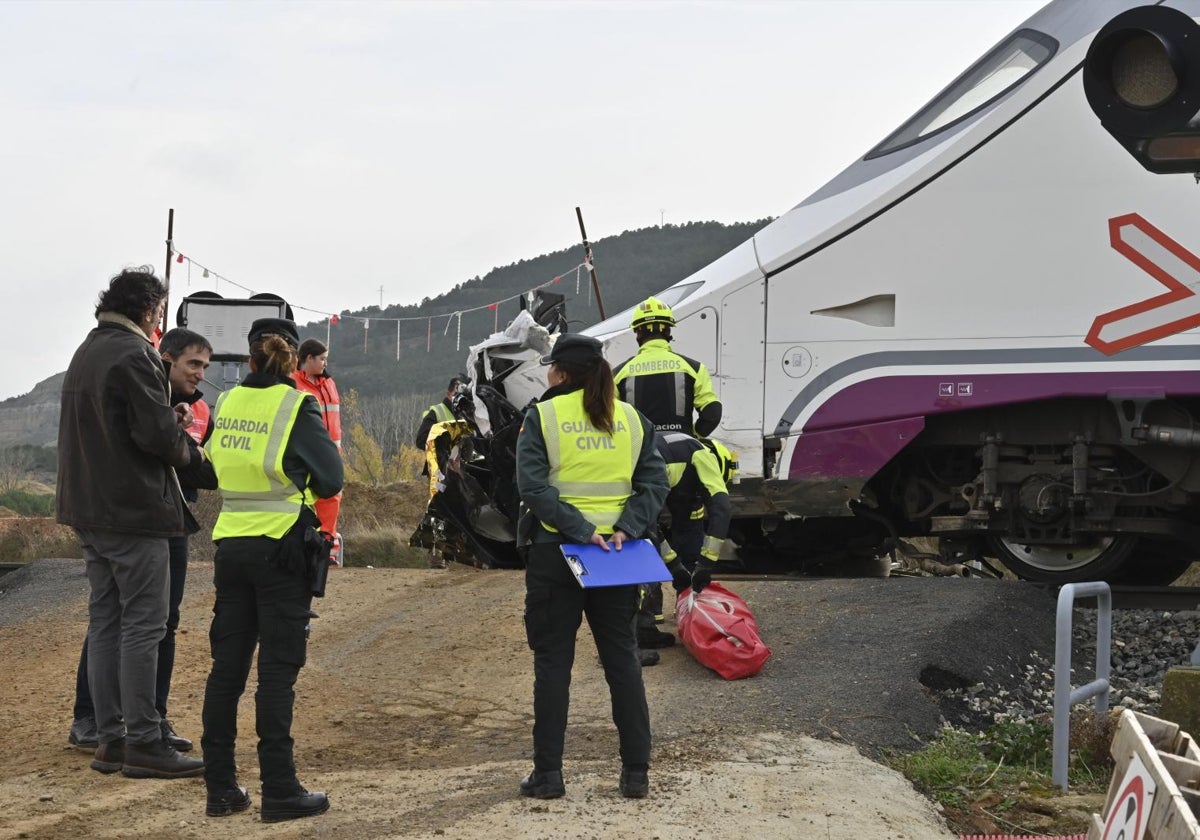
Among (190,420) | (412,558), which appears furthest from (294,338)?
(412,558)

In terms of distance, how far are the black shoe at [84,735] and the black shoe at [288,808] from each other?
148 cm

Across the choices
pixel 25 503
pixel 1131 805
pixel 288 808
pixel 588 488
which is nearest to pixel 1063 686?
pixel 588 488

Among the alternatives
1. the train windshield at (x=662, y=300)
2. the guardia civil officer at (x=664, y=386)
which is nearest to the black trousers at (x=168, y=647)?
the guardia civil officer at (x=664, y=386)

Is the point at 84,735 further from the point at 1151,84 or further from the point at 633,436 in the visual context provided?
the point at 1151,84

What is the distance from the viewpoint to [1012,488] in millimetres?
9836

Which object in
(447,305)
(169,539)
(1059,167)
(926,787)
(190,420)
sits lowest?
(926,787)

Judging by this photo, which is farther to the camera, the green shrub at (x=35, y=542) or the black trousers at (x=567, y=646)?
the green shrub at (x=35, y=542)

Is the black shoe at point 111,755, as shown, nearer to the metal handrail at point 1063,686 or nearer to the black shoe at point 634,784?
the black shoe at point 634,784

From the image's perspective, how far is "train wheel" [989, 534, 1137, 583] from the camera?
9.96 m

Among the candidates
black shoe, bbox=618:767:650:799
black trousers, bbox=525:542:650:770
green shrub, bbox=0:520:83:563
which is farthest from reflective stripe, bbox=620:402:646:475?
green shrub, bbox=0:520:83:563

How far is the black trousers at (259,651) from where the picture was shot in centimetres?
522

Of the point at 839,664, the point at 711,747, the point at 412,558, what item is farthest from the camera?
the point at 412,558

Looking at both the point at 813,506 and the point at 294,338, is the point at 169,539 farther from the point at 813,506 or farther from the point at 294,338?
the point at 813,506

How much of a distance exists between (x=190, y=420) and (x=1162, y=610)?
21.6 feet
